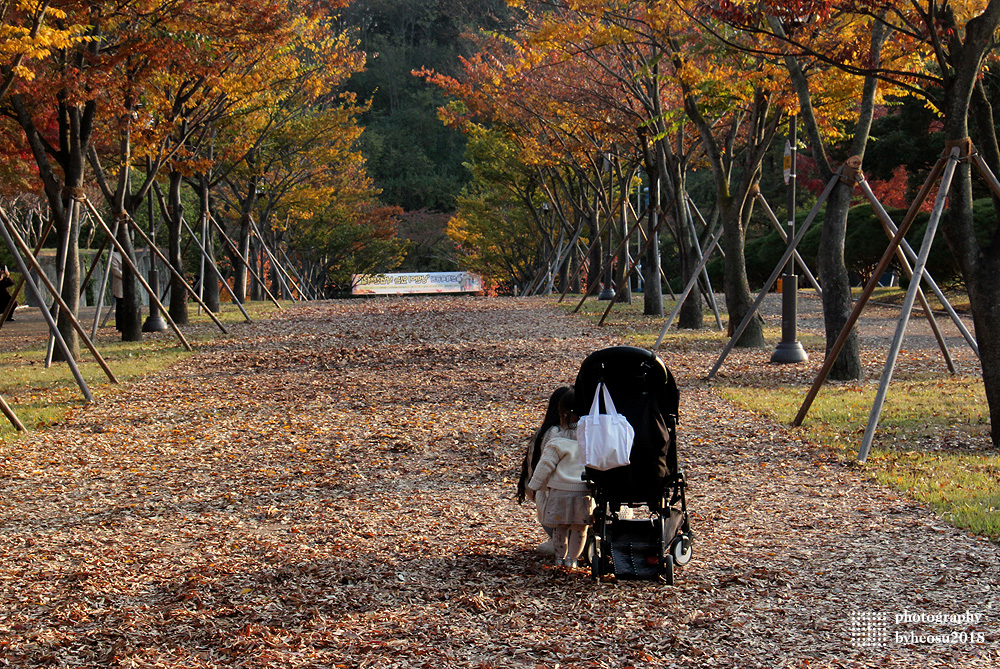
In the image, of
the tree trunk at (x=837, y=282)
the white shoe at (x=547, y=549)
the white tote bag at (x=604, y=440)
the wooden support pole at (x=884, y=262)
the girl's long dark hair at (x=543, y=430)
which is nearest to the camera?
the white tote bag at (x=604, y=440)

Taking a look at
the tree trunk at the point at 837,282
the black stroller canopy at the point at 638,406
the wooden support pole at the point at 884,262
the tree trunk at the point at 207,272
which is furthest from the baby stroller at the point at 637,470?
the tree trunk at the point at 207,272

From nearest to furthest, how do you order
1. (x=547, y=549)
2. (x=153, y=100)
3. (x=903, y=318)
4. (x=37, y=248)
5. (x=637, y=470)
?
(x=637, y=470)
(x=547, y=549)
(x=903, y=318)
(x=37, y=248)
(x=153, y=100)

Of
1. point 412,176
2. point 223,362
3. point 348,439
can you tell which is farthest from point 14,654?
point 412,176

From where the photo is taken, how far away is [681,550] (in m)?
4.74

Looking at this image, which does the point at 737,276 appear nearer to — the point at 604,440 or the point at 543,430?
the point at 543,430

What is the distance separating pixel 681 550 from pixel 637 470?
47 centimetres

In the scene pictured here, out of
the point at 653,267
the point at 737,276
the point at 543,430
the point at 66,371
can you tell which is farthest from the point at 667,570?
the point at 653,267

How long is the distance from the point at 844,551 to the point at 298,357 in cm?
1047

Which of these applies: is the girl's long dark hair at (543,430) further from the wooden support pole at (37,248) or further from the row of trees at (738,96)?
the wooden support pole at (37,248)

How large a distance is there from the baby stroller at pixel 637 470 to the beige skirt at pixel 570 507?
6 centimetres

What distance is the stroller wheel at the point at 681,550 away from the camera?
185 inches

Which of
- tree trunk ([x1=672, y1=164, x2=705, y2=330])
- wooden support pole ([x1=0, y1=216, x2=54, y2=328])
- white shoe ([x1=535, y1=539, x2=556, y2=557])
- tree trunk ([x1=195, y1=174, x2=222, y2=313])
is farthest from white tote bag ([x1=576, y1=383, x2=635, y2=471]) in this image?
tree trunk ([x1=195, y1=174, x2=222, y2=313])

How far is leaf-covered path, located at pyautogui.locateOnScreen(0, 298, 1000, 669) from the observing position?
3.99 m

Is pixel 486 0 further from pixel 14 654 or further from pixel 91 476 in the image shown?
pixel 14 654
